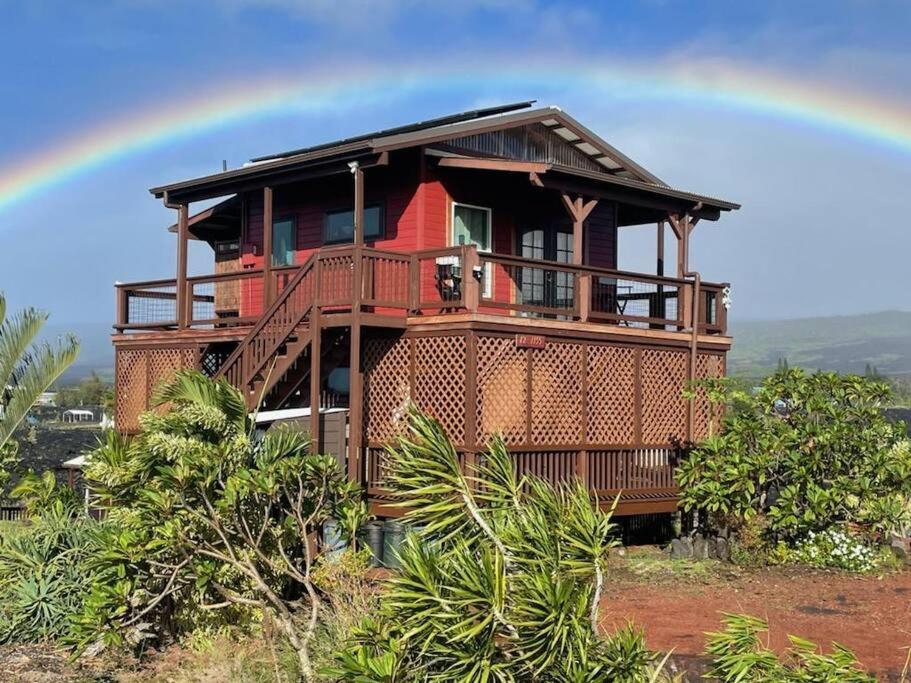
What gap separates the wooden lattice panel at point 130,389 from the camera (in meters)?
20.8

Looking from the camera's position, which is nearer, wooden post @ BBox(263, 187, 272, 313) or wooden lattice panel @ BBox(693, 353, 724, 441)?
wooden lattice panel @ BBox(693, 353, 724, 441)

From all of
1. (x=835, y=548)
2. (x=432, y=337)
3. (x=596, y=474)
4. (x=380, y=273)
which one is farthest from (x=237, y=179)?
(x=835, y=548)

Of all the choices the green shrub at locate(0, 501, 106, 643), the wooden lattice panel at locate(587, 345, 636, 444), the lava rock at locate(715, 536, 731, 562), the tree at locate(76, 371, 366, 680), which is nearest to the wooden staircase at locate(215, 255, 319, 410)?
the wooden lattice panel at locate(587, 345, 636, 444)

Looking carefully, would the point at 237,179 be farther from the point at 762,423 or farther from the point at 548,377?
the point at 762,423

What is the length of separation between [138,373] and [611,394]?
30.1 feet

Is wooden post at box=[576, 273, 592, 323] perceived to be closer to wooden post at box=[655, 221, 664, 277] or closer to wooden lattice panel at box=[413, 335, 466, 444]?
wooden lattice panel at box=[413, 335, 466, 444]

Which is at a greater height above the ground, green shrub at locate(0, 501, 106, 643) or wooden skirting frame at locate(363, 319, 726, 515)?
wooden skirting frame at locate(363, 319, 726, 515)

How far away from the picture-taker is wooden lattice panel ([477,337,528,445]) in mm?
15477

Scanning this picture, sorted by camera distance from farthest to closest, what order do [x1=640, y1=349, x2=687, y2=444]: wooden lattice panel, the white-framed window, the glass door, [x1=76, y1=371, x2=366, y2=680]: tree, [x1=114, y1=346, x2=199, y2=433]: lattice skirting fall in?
[x1=114, y1=346, x2=199, y2=433]: lattice skirting, the glass door, the white-framed window, [x1=640, y1=349, x2=687, y2=444]: wooden lattice panel, [x1=76, y1=371, x2=366, y2=680]: tree

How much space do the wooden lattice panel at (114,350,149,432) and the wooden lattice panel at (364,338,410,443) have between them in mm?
5762

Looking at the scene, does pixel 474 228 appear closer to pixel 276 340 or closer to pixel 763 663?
pixel 276 340

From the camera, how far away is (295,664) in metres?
9.59

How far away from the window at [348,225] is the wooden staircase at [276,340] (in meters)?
2.65

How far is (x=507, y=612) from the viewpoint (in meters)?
7.06
